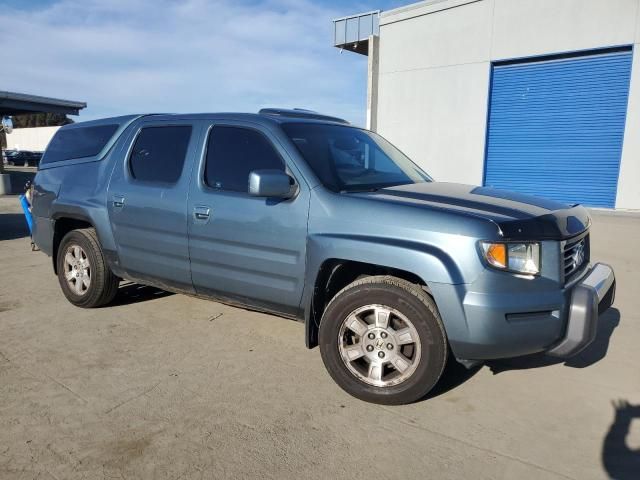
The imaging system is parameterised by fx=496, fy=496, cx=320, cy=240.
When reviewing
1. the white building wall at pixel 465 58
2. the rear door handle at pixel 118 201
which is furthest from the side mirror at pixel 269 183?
the white building wall at pixel 465 58

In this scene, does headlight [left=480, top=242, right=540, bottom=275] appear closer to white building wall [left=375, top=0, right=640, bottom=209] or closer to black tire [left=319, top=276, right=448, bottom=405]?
black tire [left=319, top=276, right=448, bottom=405]

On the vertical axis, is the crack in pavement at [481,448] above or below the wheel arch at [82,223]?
below

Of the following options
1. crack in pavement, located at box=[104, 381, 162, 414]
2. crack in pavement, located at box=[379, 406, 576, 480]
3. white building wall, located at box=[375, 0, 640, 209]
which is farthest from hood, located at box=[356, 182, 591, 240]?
white building wall, located at box=[375, 0, 640, 209]

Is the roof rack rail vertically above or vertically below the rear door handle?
above

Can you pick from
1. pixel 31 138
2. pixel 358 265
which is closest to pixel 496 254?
pixel 358 265

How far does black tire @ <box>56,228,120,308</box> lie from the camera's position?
4695 mm

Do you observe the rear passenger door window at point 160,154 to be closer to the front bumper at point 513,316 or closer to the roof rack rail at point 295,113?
the roof rack rail at point 295,113

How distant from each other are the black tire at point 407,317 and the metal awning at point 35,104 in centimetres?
2445

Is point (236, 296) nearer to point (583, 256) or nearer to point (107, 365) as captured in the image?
point (107, 365)

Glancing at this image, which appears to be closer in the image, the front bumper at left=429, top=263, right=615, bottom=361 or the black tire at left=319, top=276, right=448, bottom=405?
the front bumper at left=429, top=263, right=615, bottom=361

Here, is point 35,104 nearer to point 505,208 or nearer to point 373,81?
point 373,81

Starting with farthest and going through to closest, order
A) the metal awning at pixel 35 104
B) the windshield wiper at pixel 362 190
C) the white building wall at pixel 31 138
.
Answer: the white building wall at pixel 31 138
the metal awning at pixel 35 104
the windshield wiper at pixel 362 190

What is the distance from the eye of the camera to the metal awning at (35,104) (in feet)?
74.1

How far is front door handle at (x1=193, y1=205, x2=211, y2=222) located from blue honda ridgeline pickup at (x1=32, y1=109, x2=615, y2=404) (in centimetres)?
1
